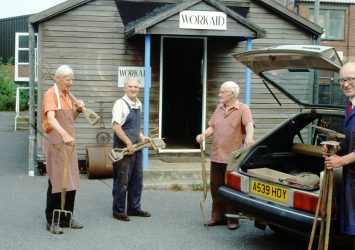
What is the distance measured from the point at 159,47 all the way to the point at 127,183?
4767mm

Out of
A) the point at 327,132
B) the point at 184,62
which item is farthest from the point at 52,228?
the point at 184,62

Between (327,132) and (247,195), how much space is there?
4.13ft

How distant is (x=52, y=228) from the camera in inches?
263

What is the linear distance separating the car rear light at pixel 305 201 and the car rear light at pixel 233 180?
853 millimetres

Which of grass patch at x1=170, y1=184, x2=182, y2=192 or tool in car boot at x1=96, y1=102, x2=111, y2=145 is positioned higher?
tool in car boot at x1=96, y1=102, x2=111, y2=145

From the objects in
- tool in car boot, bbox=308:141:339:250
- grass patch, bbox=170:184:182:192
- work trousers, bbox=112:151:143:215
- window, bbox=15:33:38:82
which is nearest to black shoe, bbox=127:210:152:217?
work trousers, bbox=112:151:143:215

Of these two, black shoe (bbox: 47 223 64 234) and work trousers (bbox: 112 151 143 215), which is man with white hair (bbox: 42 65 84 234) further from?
work trousers (bbox: 112 151 143 215)

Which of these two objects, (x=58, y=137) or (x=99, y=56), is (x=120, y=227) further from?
(x=99, y=56)

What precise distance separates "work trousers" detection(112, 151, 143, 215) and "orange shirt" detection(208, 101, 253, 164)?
1.10 m

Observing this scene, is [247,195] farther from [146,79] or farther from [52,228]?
[146,79]

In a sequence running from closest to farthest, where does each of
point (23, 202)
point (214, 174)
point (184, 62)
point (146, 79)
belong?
1. point (214, 174)
2. point (23, 202)
3. point (146, 79)
4. point (184, 62)

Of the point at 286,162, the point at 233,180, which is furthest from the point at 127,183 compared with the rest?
the point at 286,162

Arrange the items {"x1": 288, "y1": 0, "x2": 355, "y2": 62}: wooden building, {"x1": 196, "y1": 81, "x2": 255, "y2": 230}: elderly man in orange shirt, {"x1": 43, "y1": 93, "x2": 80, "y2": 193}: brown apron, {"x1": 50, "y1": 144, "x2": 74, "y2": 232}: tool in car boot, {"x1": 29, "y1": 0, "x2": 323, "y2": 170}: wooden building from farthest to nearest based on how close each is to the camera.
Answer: {"x1": 288, "y1": 0, "x2": 355, "y2": 62}: wooden building
{"x1": 29, "y1": 0, "x2": 323, "y2": 170}: wooden building
{"x1": 196, "y1": 81, "x2": 255, "y2": 230}: elderly man in orange shirt
{"x1": 43, "y1": 93, "x2": 80, "y2": 193}: brown apron
{"x1": 50, "y1": 144, "x2": 74, "y2": 232}: tool in car boot

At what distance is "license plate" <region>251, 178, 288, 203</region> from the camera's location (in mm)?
5676
